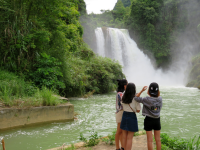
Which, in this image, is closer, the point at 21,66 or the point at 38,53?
the point at 21,66

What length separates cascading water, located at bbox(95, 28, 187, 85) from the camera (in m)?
34.5

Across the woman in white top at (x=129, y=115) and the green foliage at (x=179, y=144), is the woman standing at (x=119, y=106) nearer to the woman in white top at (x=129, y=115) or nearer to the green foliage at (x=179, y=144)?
the woman in white top at (x=129, y=115)

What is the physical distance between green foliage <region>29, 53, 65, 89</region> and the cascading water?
76.4 feet

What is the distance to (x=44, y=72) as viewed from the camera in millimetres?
9805

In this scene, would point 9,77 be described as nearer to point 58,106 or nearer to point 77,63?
point 58,106

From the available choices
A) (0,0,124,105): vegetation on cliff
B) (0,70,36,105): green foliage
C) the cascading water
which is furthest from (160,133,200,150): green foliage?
the cascading water

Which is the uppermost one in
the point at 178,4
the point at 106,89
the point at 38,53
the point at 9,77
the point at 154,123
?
the point at 178,4

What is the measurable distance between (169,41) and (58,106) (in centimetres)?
3961

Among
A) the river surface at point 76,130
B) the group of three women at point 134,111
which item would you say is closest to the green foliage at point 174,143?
the group of three women at point 134,111

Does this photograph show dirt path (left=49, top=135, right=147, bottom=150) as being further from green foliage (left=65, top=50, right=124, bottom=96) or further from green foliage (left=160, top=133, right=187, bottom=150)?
green foliage (left=65, top=50, right=124, bottom=96)

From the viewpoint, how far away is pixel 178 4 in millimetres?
42781

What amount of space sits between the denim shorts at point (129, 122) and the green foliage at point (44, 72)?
672 cm

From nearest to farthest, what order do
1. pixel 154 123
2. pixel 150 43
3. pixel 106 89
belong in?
pixel 154 123, pixel 106 89, pixel 150 43

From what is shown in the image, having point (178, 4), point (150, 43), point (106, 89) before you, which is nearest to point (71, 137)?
point (106, 89)
